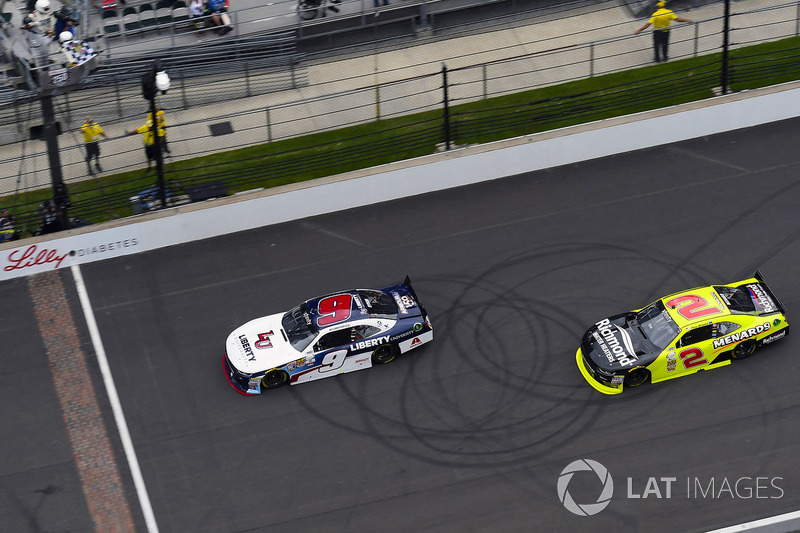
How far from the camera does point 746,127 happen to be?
26141mm

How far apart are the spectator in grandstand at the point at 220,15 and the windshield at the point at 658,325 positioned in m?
14.9

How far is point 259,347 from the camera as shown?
20500 mm

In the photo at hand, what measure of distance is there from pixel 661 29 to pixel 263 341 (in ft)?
46.4

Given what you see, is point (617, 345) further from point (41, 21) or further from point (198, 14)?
point (198, 14)

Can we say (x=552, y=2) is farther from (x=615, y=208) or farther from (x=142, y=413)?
(x=142, y=413)

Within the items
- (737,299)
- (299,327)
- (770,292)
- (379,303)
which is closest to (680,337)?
(737,299)

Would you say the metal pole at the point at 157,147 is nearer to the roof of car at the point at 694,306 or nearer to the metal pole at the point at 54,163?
the metal pole at the point at 54,163

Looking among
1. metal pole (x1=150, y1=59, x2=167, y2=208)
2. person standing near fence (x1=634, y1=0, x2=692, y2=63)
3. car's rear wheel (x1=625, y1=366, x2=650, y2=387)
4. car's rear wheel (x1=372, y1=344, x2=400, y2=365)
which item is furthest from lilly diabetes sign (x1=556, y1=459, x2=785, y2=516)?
person standing near fence (x1=634, y1=0, x2=692, y2=63)

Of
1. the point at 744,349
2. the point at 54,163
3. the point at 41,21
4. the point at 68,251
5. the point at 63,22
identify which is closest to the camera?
the point at 744,349

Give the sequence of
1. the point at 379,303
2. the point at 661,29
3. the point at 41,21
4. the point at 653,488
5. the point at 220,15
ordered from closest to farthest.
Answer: the point at 653,488, the point at 379,303, the point at 41,21, the point at 661,29, the point at 220,15

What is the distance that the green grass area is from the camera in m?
25.2

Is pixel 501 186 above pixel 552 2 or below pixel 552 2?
below

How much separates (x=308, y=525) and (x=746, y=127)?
49.4ft

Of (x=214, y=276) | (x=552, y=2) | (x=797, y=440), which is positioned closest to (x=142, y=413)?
(x=214, y=276)
